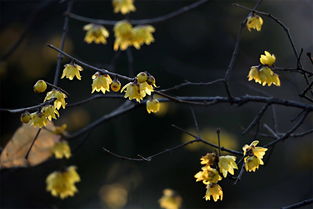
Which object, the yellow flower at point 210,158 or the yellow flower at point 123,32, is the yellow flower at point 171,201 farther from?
the yellow flower at point 123,32

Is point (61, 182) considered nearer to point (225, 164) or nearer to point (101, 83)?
point (101, 83)

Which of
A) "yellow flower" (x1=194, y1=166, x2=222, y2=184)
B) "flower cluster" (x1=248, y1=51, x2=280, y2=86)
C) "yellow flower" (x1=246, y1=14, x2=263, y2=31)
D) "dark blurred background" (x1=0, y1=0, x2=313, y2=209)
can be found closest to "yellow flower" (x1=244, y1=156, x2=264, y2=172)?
"yellow flower" (x1=194, y1=166, x2=222, y2=184)

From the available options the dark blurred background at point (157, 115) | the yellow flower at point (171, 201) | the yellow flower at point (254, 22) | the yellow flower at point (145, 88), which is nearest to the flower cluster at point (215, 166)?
the yellow flower at point (145, 88)

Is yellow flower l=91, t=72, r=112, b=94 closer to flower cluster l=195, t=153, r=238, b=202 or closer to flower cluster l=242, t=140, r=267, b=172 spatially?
flower cluster l=195, t=153, r=238, b=202

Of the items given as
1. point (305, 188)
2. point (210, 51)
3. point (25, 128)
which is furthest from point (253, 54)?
point (25, 128)

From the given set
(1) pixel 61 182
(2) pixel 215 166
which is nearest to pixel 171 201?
(1) pixel 61 182

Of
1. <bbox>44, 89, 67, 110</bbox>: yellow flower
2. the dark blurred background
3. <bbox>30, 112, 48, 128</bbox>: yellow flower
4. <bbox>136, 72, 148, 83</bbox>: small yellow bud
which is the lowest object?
<bbox>30, 112, 48, 128</bbox>: yellow flower
